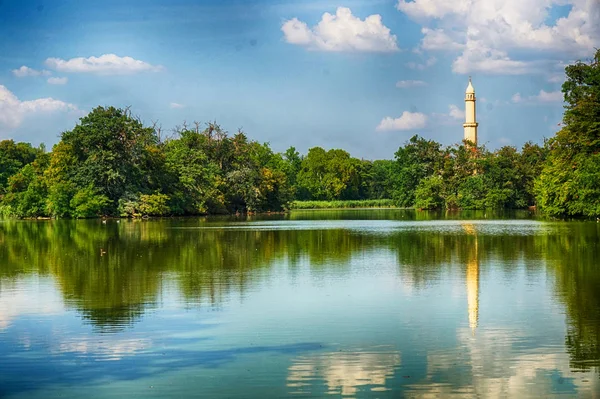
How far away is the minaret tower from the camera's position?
342 ft

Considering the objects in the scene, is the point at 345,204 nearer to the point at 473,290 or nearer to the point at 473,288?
the point at 473,288

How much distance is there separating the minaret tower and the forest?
21.5ft

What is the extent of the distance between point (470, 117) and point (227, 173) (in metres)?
39.3

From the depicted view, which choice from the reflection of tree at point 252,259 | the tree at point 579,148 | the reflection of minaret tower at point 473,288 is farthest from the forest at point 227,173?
the reflection of minaret tower at point 473,288

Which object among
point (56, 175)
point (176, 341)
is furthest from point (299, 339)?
point (56, 175)

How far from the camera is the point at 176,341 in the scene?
41.0ft

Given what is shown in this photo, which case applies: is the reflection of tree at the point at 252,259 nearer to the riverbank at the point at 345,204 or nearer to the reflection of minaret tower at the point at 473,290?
the reflection of minaret tower at the point at 473,290

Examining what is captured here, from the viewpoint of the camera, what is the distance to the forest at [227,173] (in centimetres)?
5447

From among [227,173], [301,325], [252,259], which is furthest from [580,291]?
[227,173]

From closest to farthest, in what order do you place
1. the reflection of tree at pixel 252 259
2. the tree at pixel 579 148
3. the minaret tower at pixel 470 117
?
the reflection of tree at pixel 252 259
the tree at pixel 579 148
the minaret tower at pixel 470 117

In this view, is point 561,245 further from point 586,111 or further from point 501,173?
point 501,173

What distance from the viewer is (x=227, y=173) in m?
81.1

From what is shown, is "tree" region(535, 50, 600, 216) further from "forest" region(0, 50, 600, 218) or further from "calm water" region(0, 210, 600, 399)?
"calm water" region(0, 210, 600, 399)

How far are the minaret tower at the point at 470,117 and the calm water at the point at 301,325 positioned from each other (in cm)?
7854
